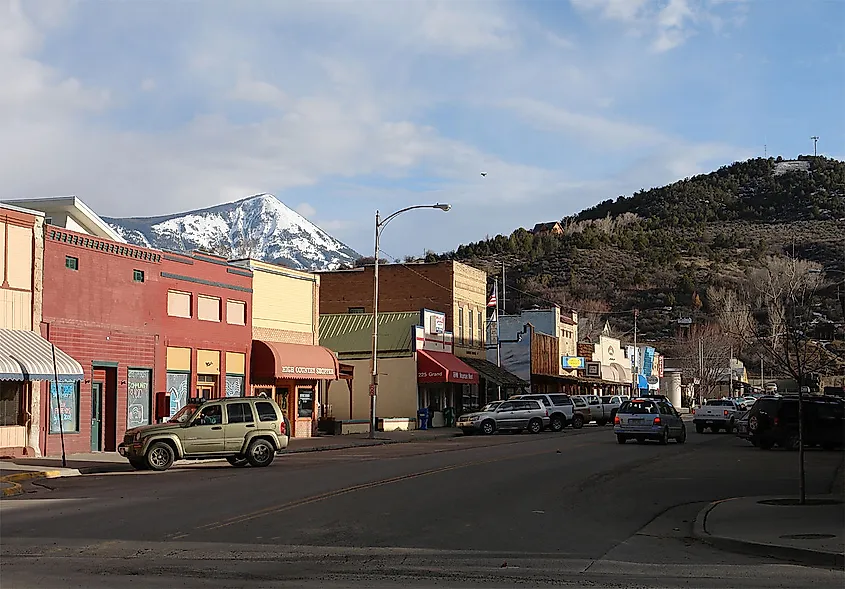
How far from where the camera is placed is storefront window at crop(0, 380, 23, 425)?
27.9 meters


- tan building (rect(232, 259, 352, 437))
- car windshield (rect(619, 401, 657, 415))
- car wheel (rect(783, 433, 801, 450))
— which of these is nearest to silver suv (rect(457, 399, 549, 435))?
tan building (rect(232, 259, 352, 437))

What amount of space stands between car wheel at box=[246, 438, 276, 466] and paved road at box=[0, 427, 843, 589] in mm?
864

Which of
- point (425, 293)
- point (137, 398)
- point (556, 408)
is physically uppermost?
point (425, 293)

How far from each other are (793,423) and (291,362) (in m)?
19.4

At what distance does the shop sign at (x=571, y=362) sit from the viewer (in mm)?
77956

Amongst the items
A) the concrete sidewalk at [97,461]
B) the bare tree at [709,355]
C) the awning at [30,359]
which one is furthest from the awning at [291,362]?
the bare tree at [709,355]

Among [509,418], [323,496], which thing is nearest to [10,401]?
[323,496]

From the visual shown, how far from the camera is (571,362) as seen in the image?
258 ft

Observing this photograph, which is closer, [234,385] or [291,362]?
[234,385]

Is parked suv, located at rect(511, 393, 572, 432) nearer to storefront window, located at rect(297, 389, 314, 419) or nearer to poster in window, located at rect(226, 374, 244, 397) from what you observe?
storefront window, located at rect(297, 389, 314, 419)

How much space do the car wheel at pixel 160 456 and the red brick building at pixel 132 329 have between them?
18.8 feet

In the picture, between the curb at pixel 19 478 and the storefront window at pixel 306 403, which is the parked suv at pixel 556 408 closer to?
the storefront window at pixel 306 403

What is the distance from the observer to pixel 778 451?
3341 centimetres

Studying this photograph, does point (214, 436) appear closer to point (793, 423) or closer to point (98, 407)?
point (98, 407)
